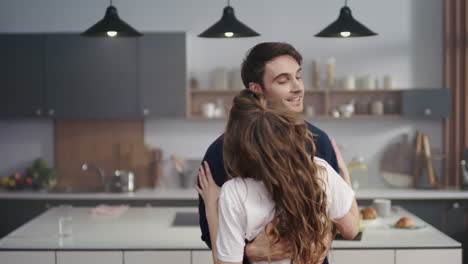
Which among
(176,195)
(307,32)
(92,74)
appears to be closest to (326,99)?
(307,32)

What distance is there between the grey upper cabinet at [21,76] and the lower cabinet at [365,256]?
3.39m

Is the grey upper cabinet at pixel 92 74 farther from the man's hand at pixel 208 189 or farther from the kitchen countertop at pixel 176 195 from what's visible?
the man's hand at pixel 208 189

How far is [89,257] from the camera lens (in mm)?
3109

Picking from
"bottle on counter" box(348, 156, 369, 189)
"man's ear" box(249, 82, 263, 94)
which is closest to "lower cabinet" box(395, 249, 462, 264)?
"man's ear" box(249, 82, 263, 94)

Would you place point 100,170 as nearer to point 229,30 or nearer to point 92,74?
point 92,74

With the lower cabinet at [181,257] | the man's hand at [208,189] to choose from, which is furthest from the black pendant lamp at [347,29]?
the man's hand at [208,189]

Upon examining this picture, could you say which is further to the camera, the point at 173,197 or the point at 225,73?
the point at 225,73

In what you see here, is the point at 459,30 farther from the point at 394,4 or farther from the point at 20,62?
the point at 20,62

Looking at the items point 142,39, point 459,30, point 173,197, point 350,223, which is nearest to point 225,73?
point 142,39

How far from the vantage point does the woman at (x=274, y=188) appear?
151cm

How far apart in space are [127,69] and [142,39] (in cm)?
30

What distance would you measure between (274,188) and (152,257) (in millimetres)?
1722

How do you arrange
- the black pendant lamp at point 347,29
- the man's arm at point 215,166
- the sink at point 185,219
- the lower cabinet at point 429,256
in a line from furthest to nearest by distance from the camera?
the sink at point 185,219 < the black pendant lamp at point 347,29 < the lower cabinet at point 429,256 < the man's arm at point 215,166

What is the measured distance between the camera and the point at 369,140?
580 centimetres
